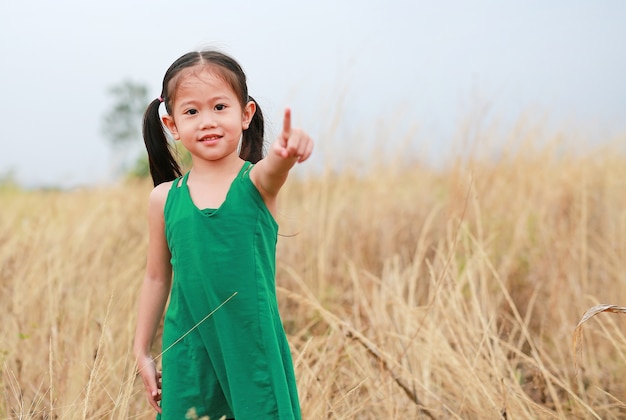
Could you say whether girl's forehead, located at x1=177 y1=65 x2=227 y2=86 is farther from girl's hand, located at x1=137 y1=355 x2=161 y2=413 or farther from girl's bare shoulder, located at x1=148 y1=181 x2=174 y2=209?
girl's hand, located at x1=137 y1=355 x2=161 y2=413

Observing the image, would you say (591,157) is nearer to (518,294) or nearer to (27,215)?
(518,294)

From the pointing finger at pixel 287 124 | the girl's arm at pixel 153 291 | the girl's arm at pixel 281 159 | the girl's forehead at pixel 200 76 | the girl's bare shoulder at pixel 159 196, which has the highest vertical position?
the girl's forehead at pixel 200 76

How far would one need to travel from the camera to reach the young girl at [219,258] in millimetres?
1188

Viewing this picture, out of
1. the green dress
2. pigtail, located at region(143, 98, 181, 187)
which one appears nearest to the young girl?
the green dress

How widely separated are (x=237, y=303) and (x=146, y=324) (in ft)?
0.82

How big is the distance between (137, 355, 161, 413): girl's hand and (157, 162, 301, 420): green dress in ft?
0.34

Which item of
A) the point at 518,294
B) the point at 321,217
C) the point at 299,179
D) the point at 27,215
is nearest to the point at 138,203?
the point at 27,215

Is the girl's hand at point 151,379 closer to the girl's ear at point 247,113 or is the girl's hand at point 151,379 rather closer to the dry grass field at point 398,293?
the dry grass field at point 398,293

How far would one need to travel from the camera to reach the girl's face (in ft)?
4.01

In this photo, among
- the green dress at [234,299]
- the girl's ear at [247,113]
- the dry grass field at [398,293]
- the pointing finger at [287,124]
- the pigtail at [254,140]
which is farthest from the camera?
the dry grass field at [398,293]

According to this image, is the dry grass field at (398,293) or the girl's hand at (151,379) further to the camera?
the dry grass field at (398,293)

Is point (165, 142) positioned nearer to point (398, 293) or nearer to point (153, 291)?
point (153, 291)

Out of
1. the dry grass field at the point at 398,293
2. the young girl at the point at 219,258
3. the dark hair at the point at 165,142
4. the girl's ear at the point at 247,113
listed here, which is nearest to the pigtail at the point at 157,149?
the dark hair at the point at 165,142

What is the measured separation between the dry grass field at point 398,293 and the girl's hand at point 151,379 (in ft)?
Result: 0.12
